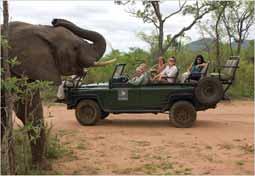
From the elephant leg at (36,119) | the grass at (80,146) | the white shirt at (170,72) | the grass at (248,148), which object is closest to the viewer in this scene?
the elephant leg at (36,119)

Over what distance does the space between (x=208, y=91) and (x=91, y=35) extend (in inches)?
170

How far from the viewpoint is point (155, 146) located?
9.10m

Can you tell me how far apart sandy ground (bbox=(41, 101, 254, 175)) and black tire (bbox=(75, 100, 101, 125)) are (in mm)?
166

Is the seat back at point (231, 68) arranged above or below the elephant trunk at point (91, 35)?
below

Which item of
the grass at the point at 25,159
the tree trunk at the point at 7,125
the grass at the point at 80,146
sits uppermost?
the tree trunk at the point at 7,125

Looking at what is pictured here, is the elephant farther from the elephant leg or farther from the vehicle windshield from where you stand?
the vehicle windshield

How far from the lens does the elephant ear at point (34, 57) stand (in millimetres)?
6586

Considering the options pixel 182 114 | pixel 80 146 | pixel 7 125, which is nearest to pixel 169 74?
pixel 182 114

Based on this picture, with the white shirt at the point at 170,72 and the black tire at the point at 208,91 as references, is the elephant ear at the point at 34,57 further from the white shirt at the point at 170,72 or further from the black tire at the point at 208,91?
the white shirt at the point at 170,72

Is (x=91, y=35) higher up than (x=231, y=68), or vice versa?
(x=91, y=35)

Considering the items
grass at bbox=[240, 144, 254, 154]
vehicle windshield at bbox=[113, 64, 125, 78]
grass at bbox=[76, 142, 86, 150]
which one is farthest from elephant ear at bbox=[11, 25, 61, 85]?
vehicle windshield at bbox=[113, 64, 125, 78]

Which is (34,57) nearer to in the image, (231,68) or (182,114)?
(182,114)

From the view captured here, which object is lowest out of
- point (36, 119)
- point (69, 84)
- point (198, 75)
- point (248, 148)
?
point (248, 148)

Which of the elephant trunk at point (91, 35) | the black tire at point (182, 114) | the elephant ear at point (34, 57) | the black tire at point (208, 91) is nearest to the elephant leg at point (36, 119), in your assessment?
the elephant ear at point (34, 57)
